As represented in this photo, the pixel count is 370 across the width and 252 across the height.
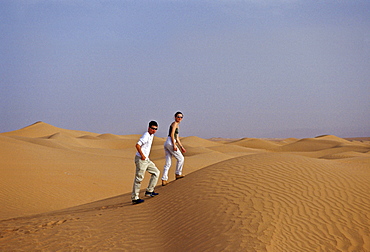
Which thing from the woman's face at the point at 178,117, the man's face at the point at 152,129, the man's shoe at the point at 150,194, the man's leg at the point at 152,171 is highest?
the woman's face at the point at 178,117

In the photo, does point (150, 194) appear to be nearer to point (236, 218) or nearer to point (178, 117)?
point (178, 117)

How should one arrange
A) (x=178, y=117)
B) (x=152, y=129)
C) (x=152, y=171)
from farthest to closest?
(x=178, y=117)
(x=152, y=171)
(x=152, y=129)

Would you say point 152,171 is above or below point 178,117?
below

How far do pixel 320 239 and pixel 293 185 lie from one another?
2.00m

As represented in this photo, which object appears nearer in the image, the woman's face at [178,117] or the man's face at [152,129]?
the man's face at [152,129]

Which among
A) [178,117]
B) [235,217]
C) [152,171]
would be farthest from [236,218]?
[178,117]

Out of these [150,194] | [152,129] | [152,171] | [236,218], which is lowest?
[150,194]

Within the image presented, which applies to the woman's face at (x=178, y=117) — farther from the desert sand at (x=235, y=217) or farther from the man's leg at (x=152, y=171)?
the desert sand at (x=235, y=217)

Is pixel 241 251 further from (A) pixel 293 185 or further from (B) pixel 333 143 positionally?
(B) pixel 333 143

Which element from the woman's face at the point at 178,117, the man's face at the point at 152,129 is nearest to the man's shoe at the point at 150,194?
the man's face at the point at 152,129

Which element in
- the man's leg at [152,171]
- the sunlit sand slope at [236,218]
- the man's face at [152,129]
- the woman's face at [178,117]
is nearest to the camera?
the sunlit sand slope at [236,218]

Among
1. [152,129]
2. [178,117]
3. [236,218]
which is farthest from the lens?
[178,117]

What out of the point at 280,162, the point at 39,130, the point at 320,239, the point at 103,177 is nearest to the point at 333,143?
the point at 103,177

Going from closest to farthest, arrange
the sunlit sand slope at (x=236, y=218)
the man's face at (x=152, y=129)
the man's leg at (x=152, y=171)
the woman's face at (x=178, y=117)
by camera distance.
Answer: the sunlit sand slope at (x=236, y=218)
the man's face at (x=152, y=129)
the man's leg at (x=152, y=171)
the woman's face at (x=178, y=117)
